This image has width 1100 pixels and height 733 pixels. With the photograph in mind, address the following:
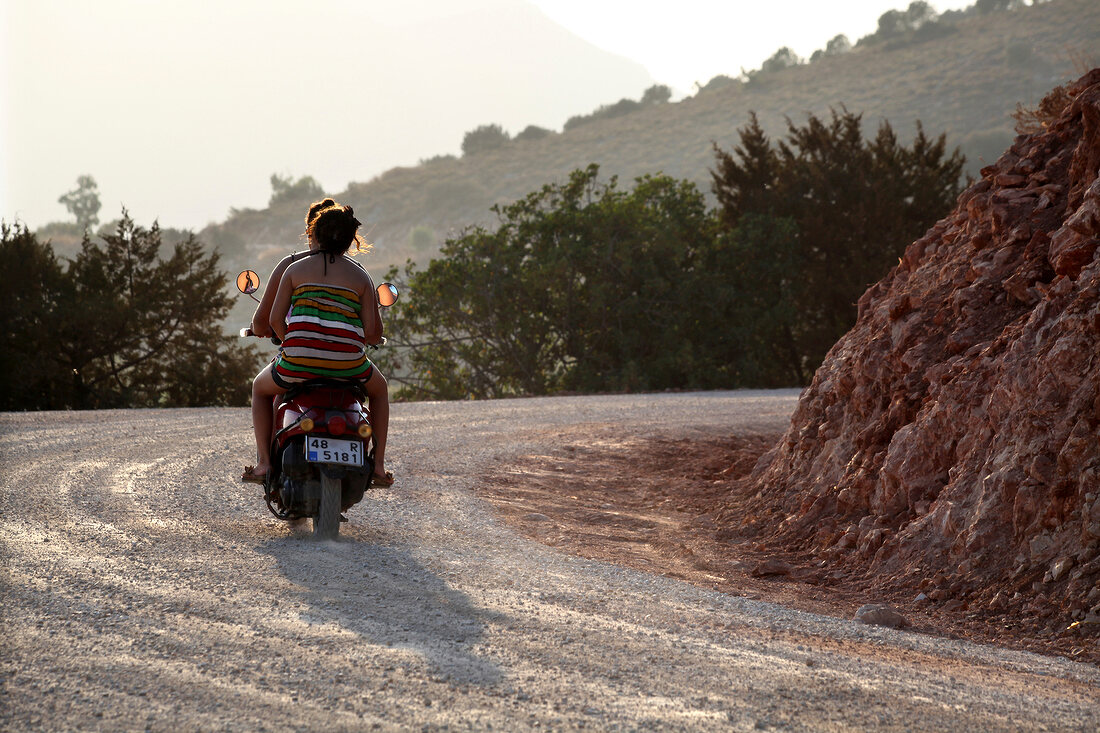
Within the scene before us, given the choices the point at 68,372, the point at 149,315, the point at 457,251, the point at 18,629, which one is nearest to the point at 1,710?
the point at 18,629

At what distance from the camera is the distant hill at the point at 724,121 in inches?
2586

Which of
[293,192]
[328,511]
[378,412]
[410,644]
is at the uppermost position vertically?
[293,192]

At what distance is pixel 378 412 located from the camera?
6461 mm

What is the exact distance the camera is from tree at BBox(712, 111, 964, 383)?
83.4ft

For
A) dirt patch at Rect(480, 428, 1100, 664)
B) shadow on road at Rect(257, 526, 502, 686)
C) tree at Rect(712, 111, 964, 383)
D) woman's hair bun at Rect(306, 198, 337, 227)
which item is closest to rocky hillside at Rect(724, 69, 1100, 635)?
dirt patch at Rect(480, 428, 1100, 664)

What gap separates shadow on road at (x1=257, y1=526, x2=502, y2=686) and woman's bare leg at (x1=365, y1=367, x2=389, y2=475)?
537mm

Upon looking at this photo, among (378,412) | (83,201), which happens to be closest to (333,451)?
(378,412)

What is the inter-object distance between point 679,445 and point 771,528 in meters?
4.34

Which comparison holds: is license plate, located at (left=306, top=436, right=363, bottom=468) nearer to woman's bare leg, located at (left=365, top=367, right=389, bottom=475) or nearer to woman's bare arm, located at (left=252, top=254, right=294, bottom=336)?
woman's bare leg, located at (left=365, top=367, right=389, bottom=475)

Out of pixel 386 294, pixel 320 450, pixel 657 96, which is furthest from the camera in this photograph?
pixel 657 96

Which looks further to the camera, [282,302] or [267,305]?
[267,305]

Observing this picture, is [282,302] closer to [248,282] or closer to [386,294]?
[248,282]

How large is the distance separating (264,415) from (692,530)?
11.7 ft

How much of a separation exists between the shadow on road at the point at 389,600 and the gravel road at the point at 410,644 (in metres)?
0.02
